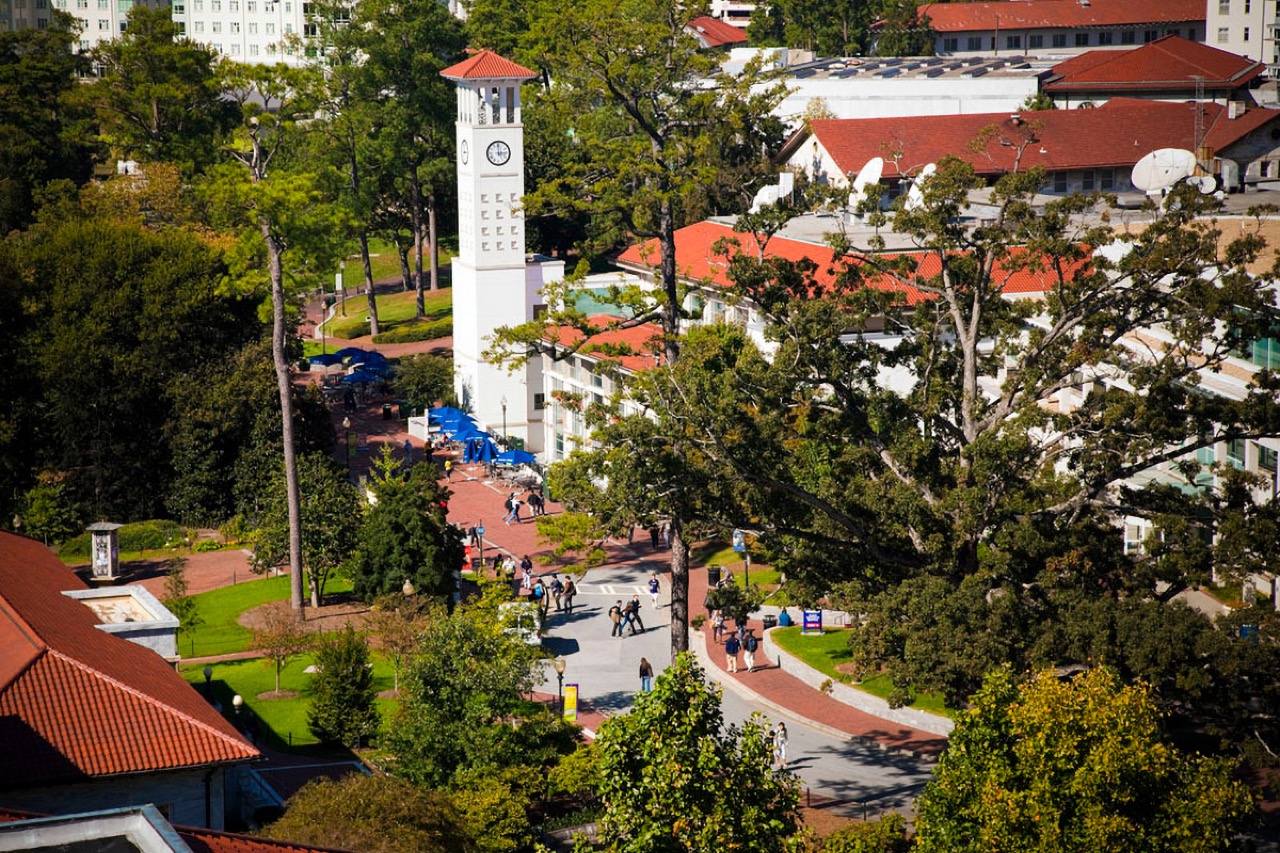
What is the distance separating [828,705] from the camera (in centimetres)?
3962

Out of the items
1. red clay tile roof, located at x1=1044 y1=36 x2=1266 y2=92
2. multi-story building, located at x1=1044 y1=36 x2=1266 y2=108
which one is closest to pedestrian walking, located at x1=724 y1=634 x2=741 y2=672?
multi-story building, located at x1=1044 y1=36 x2=1266 y2=108

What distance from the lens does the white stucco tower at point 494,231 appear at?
6838cm

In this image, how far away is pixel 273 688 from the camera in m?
41.2

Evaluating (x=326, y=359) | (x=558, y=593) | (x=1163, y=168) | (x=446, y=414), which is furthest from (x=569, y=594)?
(x=326, y=359)

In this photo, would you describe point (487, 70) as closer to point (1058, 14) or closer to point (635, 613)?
point (635, 613)

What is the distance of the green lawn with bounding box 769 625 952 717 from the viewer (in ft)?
127

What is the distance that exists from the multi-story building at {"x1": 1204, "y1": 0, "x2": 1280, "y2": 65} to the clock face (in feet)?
267

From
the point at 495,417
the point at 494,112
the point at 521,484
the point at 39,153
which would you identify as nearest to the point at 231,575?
the point at 521,484

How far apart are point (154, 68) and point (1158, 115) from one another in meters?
55.0

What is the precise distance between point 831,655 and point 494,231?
32246 millimetres

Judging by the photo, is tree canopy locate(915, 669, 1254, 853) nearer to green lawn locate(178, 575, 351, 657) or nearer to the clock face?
green lawn locate(178, 575, 351, 657)

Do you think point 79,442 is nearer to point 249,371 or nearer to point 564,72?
point 249,371

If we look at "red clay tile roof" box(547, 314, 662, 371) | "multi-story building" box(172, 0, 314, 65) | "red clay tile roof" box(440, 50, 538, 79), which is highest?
"multi-story building" box(172, 0, 314, 65)

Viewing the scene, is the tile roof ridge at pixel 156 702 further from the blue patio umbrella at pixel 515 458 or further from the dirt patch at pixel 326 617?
the blue patio umbrella at pixel 515 458
